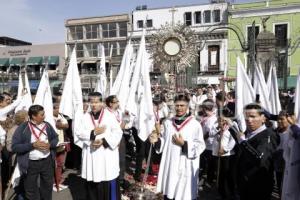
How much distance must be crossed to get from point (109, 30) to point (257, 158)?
43.5 m

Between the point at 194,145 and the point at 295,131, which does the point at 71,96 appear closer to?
the point at 194,145

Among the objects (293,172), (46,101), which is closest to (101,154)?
(46,101)

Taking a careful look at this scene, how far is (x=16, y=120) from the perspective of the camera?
6.57m

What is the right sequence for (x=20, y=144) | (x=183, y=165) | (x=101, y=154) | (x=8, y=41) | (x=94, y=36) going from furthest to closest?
(x=8, y=41) → (x=94, y=36) → (x=101, y=154) → (x=20, y=144) → (x=183, y=165)

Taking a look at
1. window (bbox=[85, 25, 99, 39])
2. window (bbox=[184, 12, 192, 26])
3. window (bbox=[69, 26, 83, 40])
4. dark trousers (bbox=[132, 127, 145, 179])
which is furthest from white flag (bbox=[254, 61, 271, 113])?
window (bbox=[69, 26, 83, 40])

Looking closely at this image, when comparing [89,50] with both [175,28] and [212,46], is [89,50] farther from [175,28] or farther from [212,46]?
[175,28]

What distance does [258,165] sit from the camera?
445cm

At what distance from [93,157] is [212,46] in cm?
3659

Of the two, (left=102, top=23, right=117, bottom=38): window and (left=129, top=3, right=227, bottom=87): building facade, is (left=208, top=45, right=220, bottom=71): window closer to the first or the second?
(left=129, top=3, right=227, bottom=87): building facade

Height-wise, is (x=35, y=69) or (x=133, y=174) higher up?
(x=35, y=69)

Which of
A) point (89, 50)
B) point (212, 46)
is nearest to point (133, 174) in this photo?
point (212, 46)

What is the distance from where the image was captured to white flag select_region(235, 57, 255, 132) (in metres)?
6.53

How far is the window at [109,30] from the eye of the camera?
45.9 meters

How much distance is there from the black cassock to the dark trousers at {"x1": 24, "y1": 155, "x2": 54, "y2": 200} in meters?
3.15
